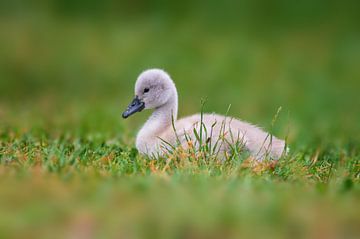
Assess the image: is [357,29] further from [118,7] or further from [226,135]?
[226,135]

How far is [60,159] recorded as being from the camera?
5457mm

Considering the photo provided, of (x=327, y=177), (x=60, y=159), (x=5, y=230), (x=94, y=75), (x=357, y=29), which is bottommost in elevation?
(x=5, y=230)

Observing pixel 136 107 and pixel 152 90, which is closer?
pixel 152 90

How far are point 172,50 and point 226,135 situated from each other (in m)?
10.0

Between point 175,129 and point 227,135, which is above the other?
point 175,129

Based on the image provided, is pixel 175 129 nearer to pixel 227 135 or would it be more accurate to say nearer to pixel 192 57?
pixel 227 135

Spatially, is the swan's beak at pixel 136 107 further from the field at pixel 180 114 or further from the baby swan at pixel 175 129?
the field at pixel 180 114

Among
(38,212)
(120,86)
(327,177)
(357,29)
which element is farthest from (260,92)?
(38,212)

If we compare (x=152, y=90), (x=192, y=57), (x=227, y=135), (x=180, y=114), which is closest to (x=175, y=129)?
(x=227, y=135)

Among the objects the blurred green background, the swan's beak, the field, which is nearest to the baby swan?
the swan's beak

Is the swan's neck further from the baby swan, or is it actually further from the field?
the field

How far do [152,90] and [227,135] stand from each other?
1082mm

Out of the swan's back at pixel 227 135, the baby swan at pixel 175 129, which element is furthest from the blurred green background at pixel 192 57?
the swan's back at pixel 227 135

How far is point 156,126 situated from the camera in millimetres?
6602
